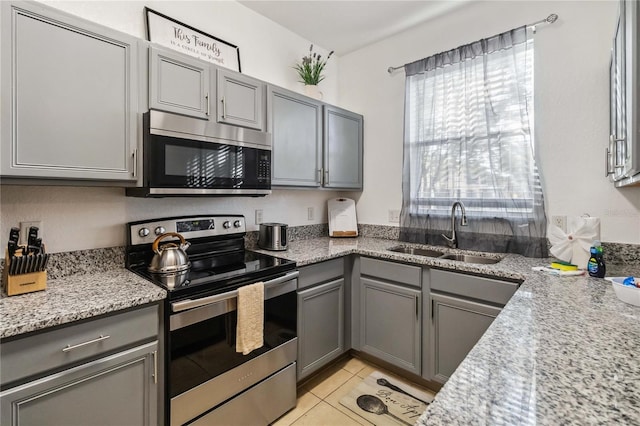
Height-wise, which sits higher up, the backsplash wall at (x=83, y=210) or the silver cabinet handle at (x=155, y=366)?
the backsplash wall at (x=83, y=210)

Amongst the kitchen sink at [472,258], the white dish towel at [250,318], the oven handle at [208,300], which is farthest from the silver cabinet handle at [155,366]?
the kitchen sink at [472,258]

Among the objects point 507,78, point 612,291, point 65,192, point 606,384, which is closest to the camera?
point 606,384

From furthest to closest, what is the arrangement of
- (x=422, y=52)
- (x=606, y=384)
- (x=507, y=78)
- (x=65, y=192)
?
(x=422, y=52)
(x=507, y=78)
(x=65, y=192)
(x=606, y=384)

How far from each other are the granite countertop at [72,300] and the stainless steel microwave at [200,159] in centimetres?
46

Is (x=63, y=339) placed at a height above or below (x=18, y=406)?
above

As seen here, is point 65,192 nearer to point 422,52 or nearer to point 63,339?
point 63,339

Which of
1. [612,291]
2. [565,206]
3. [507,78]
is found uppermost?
[507,78]

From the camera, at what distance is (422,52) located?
103 inches

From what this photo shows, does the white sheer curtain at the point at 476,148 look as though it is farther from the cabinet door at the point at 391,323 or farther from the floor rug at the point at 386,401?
the floor rug at the point at 386,401

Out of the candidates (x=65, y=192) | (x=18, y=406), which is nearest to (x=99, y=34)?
(x=65, y=192)

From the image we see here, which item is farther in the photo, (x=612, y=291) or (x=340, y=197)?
(x=340, y=197)

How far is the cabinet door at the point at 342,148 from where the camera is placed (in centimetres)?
260

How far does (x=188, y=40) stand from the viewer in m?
2.02

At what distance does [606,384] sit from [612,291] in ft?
3.03
